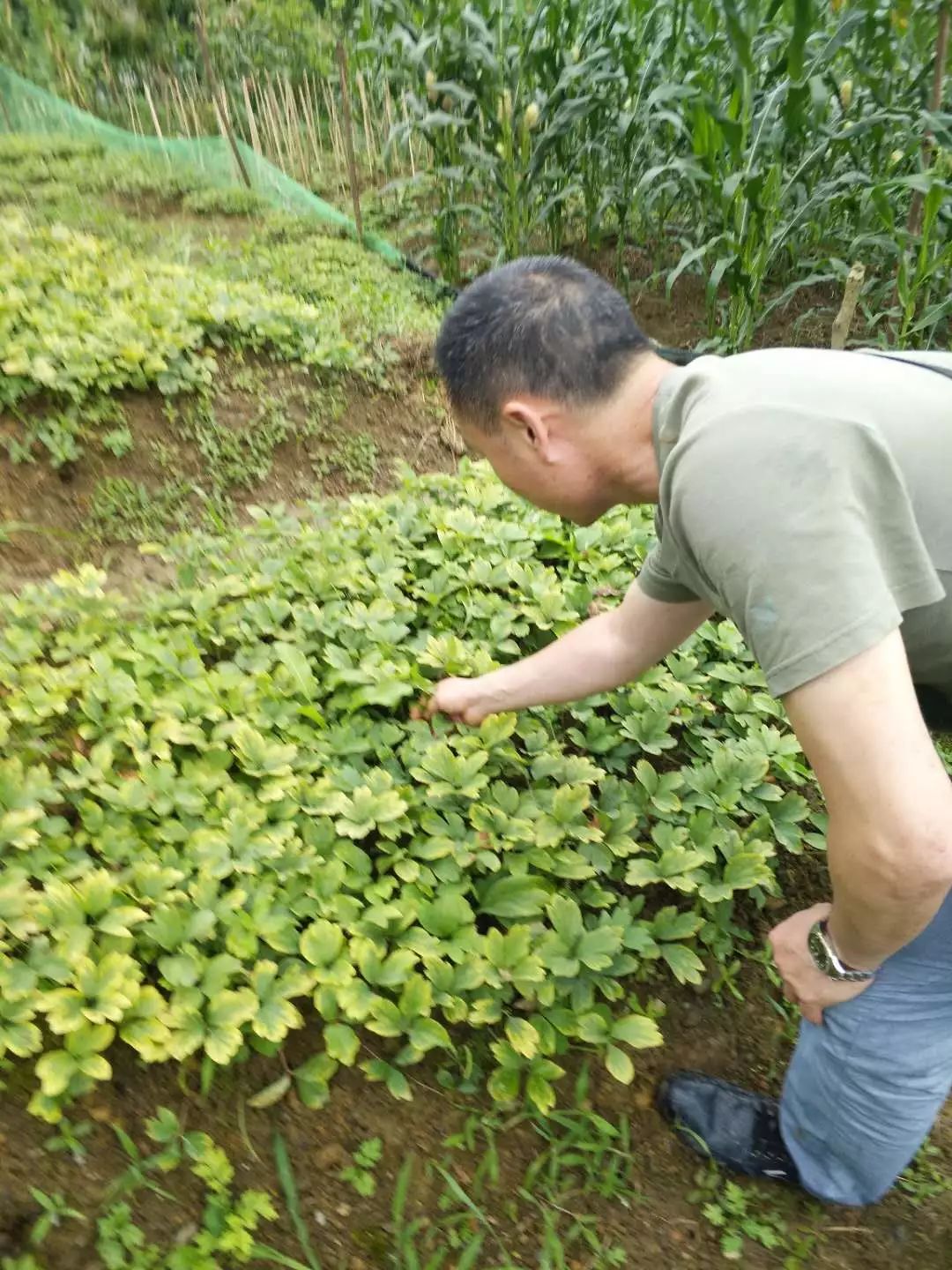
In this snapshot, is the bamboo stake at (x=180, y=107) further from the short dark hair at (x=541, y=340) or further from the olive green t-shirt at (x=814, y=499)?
the olive green t-shirt at (x=814, y=499)

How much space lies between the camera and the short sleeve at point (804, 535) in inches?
42.3

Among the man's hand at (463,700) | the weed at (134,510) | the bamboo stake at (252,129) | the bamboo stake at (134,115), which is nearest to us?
the man's hand at (463,700)

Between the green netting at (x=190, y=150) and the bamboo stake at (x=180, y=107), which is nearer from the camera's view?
the green netting at (x=190, y=150)

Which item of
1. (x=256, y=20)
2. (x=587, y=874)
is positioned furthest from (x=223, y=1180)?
(x=256, y=20)

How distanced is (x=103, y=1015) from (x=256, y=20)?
12.0 meters

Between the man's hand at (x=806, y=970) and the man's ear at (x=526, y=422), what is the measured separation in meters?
0.95

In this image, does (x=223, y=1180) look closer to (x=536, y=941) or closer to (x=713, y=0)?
(x=536, y=941)

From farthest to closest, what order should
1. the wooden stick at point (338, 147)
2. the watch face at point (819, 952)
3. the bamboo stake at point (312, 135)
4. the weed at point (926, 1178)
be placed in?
the bamboo stake at point (312, 135) → the wooden stick at point (338, 147) → the weed at point (926, 1178) → the watch face at point (819, 952)

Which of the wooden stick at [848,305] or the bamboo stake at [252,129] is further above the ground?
the bamboo stake at [252,129]

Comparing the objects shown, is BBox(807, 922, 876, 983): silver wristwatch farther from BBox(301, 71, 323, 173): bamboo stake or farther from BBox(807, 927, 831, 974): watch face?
BBox(301, 71, 323, 173): bamboo stake

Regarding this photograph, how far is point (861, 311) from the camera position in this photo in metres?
5.34

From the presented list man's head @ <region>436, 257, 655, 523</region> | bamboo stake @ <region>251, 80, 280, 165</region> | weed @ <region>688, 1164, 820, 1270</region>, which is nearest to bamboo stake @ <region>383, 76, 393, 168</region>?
bamboo stake @ <region>251, 80, 280, 165</region>

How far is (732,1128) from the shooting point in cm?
184

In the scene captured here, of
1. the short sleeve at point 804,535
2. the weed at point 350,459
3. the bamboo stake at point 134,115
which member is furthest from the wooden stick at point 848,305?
the bamboo stake at point 134,115
